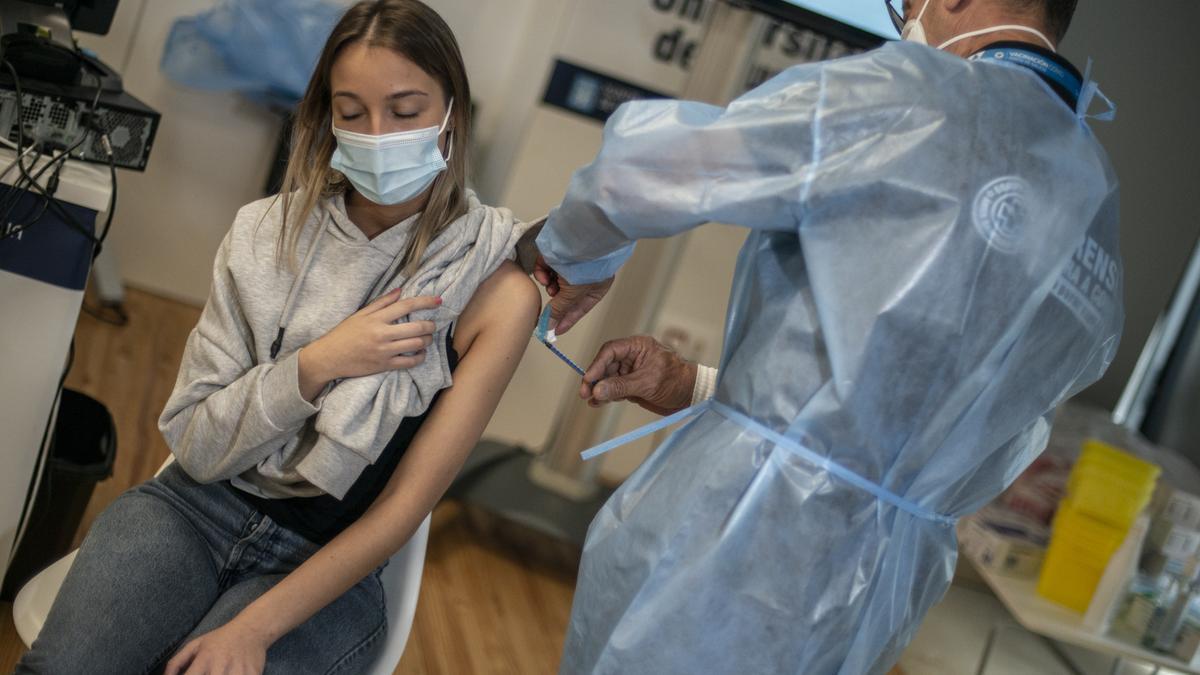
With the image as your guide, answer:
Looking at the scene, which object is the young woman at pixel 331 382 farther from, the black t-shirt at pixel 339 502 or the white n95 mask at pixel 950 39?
the white n95 mask at pixel 950 39

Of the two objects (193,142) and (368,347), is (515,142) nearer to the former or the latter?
(193,142)

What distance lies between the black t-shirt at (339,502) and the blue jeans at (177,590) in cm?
1

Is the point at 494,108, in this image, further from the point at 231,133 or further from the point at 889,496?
the point at 889,496

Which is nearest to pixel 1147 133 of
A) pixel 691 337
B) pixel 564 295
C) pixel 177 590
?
pixel 691 337

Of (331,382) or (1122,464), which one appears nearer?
(331,382)

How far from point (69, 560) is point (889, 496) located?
3.45 ft

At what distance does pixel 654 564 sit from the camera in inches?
48.1

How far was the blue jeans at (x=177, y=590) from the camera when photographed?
1300 millimetres

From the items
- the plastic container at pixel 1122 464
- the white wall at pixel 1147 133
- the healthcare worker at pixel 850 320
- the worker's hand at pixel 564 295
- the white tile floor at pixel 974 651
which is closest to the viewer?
the healthcare worker at pixel 850 320

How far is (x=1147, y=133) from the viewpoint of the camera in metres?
3.50

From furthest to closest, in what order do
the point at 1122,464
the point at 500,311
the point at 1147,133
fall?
the point at 1147,133 < the point at 1122,464 < the point at 500,311

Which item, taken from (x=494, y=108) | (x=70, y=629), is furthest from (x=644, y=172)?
(x=494, y=108)

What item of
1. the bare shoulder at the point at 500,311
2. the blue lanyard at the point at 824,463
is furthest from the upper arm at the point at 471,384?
the blue lanyard at the point at 824,463

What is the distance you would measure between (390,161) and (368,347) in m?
0.25
